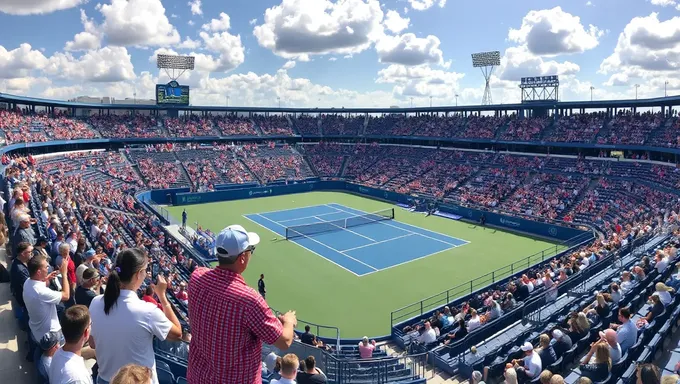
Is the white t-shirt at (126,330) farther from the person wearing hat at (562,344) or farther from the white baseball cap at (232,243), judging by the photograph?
the person wearing hat at (562,344)

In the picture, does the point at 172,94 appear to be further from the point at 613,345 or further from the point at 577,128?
the point at 613,345

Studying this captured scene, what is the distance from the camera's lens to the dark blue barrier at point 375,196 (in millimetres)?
33031

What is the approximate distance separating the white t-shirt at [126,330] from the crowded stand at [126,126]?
5290 centimetres

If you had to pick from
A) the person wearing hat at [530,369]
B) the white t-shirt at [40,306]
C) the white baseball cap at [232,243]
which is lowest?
the person wearing hat at [530,369]

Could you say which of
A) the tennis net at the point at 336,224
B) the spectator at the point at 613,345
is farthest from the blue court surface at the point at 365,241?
the spectator at the point at 613,345

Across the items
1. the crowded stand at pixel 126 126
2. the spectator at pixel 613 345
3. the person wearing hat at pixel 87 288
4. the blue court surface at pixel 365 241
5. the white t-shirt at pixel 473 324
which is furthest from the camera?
the crowded stand at pixel 126 126

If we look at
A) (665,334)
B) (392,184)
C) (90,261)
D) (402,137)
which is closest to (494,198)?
(392,184)

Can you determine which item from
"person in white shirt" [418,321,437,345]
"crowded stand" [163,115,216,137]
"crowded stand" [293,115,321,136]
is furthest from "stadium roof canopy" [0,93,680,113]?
"person in white shirt" [418,321,437,345]

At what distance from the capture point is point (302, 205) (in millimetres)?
45312

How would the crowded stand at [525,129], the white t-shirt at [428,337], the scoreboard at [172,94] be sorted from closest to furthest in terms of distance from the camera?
the white t-shirt at [428,337] → the crowded stand at [525,129] → the scoreboard at [172,94]

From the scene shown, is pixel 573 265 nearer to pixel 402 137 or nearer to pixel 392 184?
pixel 392 184

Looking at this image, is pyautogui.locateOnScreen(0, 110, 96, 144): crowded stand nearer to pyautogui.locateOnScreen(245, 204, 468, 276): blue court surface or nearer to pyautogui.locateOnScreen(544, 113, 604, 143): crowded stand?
pyautogui.locateOnScreen(245, 204, 468, 276): blue court surface

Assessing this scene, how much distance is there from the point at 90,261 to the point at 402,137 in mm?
53464

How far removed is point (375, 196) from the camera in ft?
163
